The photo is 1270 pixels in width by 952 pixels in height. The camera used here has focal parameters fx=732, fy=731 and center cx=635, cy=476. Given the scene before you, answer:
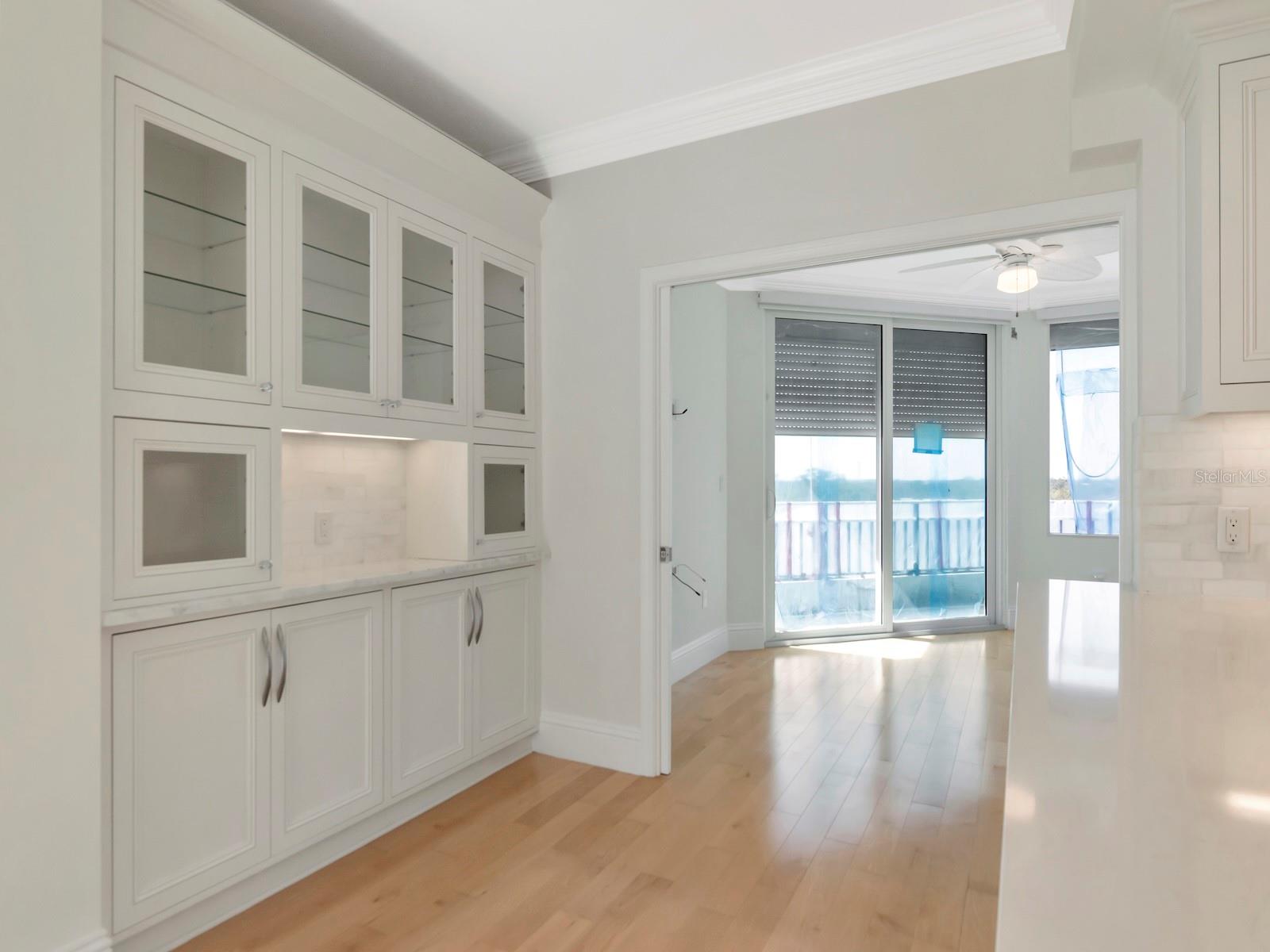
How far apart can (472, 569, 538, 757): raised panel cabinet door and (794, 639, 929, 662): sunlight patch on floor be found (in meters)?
2.80

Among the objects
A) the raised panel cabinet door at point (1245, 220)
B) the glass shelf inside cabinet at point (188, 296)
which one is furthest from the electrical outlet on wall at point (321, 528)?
the raised panel cabinet door at point (1245, 220)

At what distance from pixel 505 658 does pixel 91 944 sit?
168 cm

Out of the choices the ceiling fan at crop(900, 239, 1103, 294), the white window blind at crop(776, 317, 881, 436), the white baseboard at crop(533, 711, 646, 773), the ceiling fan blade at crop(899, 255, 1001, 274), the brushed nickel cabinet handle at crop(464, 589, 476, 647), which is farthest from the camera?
the white window blind at crop(776, 317, 881, 436)

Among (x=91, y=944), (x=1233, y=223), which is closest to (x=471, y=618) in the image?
(x=91, y=944)

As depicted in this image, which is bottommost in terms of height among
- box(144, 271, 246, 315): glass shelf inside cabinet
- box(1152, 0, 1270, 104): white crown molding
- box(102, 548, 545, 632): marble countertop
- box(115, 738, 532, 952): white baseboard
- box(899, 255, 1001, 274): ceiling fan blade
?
box(115, 738, 532, 952): white baseboard

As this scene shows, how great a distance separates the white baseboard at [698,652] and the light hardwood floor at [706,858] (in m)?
0.84

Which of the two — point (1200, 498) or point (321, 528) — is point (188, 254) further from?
Result: point (1200, 498)

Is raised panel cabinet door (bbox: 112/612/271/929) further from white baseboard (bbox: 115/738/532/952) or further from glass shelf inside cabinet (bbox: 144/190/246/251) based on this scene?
glass shelf inside cabinet (bbox: 144/190/246/251)

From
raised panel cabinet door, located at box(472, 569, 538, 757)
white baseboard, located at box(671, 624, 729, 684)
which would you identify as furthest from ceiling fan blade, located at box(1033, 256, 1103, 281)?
raised panel cabinet door, located at box(472, 569, 538, 757)

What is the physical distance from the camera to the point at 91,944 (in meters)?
1.67

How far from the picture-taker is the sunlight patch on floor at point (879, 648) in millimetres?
5309

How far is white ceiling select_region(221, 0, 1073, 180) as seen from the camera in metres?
2.39

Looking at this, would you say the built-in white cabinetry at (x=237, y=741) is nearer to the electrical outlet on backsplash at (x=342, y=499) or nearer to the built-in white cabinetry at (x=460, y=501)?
the electrical outlet on backsplash at (x=342, y=499)

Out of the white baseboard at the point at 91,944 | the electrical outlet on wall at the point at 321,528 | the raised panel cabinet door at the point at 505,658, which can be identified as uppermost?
the electrical outlet on wall at the point at 321,528
